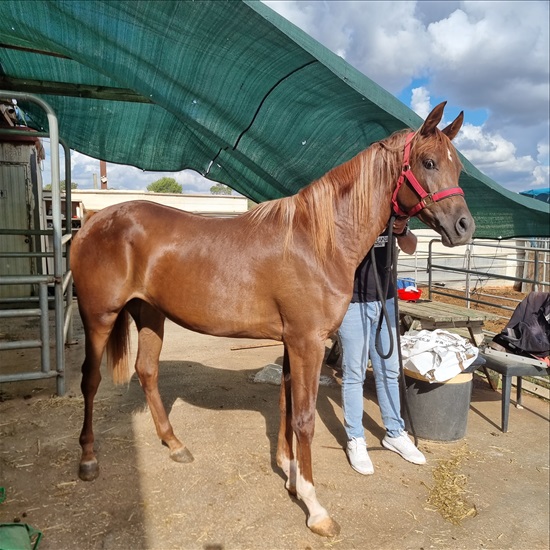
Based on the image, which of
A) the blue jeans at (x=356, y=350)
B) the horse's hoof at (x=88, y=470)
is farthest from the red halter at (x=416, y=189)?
the horse's hoof at (x=88, y=470)

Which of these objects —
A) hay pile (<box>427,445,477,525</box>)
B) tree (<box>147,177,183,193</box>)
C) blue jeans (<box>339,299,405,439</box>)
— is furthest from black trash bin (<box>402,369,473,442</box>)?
tree (<box>147,177,183,193</box>)

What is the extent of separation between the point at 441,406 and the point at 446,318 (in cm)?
101

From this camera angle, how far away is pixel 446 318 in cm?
382

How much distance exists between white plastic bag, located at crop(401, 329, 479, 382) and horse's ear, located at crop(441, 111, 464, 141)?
155 cm

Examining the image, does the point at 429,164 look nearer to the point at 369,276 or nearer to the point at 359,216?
the point at 359,216

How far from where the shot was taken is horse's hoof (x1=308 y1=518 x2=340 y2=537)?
203cm

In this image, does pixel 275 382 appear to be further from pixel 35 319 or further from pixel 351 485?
pixel 35 319

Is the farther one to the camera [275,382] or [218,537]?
[275,382]

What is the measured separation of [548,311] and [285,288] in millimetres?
2657

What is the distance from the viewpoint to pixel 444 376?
9.60 feet

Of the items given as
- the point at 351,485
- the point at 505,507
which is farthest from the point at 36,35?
the point at 505,507

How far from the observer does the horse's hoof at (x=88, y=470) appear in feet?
7.78

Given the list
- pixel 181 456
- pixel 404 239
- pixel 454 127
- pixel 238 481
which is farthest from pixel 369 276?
pixel 181 456

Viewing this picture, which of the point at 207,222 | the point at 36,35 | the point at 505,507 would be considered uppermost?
the point at 36,35
